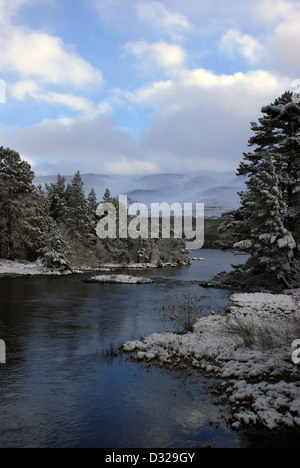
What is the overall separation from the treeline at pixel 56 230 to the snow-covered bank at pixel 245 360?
3383 cm

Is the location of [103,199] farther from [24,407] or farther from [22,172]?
[24,407]

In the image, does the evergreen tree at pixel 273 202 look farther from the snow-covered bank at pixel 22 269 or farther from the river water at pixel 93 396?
the snow-covered bank at pixel 22 269

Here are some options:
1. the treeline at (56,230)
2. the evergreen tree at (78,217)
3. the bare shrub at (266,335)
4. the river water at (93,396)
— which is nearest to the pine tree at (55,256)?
the treeline at (56,230)

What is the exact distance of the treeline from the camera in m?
44.6

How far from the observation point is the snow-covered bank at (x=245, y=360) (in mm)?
6781

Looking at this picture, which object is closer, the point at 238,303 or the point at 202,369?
the point at 202,369

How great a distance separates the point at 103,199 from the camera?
71812mm

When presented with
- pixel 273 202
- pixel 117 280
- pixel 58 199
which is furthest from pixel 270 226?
pixel 58 199

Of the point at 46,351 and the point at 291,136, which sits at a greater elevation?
the point at 291,136

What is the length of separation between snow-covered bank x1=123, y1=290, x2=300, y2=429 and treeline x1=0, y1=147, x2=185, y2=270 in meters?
33.8

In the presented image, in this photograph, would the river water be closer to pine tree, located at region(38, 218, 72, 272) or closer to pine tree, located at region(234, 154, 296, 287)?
pine tree, located at region(234, 154, 296, 287)

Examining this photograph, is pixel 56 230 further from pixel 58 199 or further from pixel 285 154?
pixel 285 154

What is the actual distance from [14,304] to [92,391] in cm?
1493
